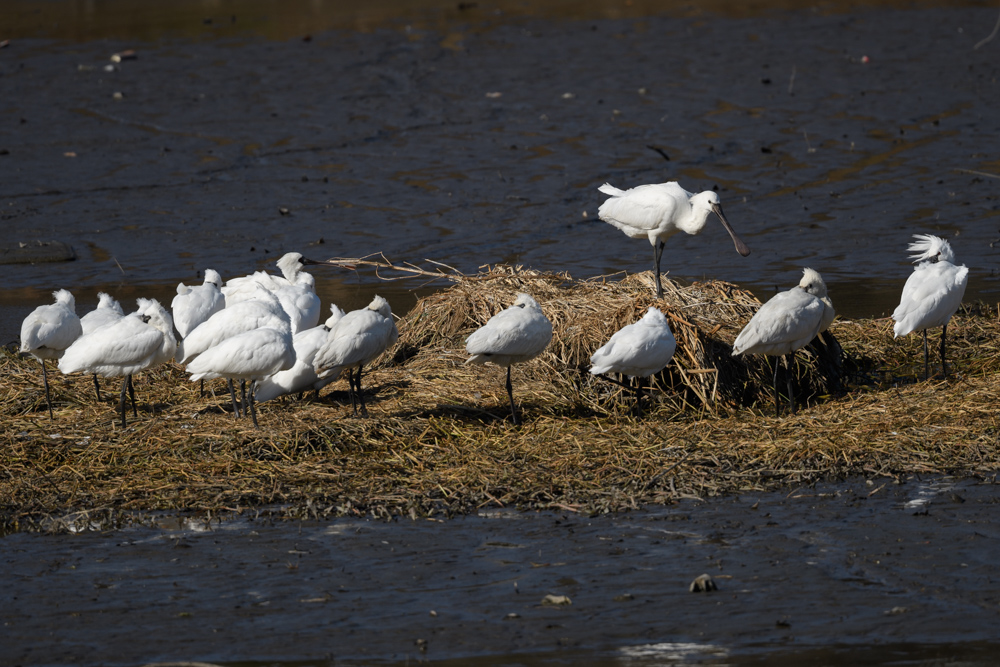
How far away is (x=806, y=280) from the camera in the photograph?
891cm

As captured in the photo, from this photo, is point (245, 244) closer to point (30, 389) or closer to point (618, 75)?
point (30, 389)

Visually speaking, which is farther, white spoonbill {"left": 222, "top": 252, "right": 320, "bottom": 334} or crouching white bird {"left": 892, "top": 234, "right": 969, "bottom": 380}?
white spoonbill {"left": 222, "top": 252, "right": 320, "bottom": 334}

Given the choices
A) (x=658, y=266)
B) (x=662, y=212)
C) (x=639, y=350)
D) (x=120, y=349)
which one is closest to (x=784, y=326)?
(x=639, y=350)

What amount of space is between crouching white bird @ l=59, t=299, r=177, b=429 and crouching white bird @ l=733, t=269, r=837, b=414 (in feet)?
12.6

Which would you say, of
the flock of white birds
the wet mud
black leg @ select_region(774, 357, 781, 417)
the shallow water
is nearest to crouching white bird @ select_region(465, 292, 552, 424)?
the flock of white birds

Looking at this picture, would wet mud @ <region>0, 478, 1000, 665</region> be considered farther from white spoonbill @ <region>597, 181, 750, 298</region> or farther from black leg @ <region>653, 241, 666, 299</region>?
white spoonbill @ <region>597, 181, 750, 298</region>

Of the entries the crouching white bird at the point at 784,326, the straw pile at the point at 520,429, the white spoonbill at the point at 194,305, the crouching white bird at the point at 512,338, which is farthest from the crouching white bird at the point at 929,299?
the white spoonbill at the point at 194,305

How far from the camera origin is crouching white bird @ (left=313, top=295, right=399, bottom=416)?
331 inches

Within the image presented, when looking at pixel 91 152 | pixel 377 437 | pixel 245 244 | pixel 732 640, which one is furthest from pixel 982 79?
pixel 732 640

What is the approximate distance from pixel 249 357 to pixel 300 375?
0.88 m

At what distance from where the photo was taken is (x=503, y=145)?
1786 centimetres

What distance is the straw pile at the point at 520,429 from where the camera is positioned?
23.7 feet

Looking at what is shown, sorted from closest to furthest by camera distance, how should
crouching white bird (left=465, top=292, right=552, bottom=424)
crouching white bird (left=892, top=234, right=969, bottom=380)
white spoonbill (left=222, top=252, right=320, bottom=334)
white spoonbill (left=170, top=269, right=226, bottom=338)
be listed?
1. crouching white bird (left=465, top=292, right=552, bottom=424)
2. crouching white bird (left=892, top=234, right=969, bottom=380)
3. white spoonbill (left=170, top=269, right=226, bottom=338)
4. white spoonbill (left=222, top=252, right=320, bottom=334)

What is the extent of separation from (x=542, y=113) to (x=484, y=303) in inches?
369
